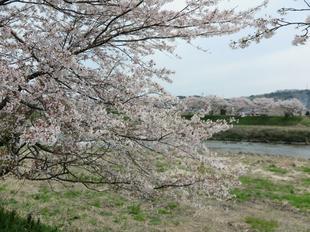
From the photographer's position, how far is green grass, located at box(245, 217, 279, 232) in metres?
10.4

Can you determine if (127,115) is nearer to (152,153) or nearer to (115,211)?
(152,153)

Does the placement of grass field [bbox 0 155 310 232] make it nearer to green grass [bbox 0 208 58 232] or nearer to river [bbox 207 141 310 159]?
green grass [bbox 0 208 58 232]

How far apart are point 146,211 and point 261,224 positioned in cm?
290

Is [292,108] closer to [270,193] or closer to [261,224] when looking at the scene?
[270,193]

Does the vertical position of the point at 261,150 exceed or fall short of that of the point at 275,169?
it falls short

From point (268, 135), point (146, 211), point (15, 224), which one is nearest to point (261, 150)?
point (268, 135)

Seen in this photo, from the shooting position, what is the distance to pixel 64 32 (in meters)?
5.91

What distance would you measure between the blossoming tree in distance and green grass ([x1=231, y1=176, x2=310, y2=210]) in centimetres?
737

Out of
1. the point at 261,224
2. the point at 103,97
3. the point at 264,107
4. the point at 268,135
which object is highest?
the point at 264,107

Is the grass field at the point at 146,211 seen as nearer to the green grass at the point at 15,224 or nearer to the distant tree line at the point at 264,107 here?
the green grass at the point at 15,224

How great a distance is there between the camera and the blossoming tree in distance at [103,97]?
17.1 feet

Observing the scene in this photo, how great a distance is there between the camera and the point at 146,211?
11.3m

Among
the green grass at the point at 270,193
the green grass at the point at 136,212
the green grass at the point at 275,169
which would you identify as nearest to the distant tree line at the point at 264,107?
the green grass at the point at 275,169

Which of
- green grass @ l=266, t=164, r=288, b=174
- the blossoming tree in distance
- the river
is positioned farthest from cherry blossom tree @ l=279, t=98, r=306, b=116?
the blossoming tree in distance
